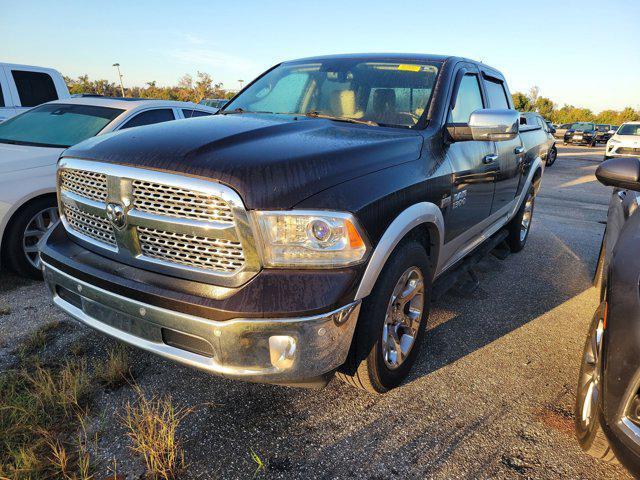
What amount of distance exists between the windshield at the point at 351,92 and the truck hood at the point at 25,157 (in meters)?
1.82

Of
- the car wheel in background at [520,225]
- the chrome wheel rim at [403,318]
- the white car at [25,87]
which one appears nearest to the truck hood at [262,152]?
the chrome wheel rim at [403,318]

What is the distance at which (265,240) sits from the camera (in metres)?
1.86

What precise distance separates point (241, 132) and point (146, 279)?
858 mm

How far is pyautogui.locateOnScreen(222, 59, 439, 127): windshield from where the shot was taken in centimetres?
299

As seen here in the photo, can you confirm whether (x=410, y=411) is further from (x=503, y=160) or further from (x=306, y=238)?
(x=503, y=160)

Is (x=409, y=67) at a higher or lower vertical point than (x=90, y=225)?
higher

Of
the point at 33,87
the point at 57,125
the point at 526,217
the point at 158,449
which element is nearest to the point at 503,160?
the point at 526,217

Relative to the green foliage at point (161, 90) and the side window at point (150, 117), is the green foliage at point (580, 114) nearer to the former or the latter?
the green foliage at point (161, 90)

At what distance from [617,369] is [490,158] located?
207cm

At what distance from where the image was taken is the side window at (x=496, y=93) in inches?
160

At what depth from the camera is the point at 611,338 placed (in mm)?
1805

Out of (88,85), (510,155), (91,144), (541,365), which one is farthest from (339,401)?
(88,85)

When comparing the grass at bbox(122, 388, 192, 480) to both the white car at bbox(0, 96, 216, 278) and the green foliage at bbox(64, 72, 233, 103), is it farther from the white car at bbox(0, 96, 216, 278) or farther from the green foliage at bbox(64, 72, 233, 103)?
the green foliage at bbox(64, 72, 233, 103)

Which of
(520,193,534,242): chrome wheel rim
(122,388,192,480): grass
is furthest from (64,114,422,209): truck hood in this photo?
(520,193,534,242): chrome wheel rim
